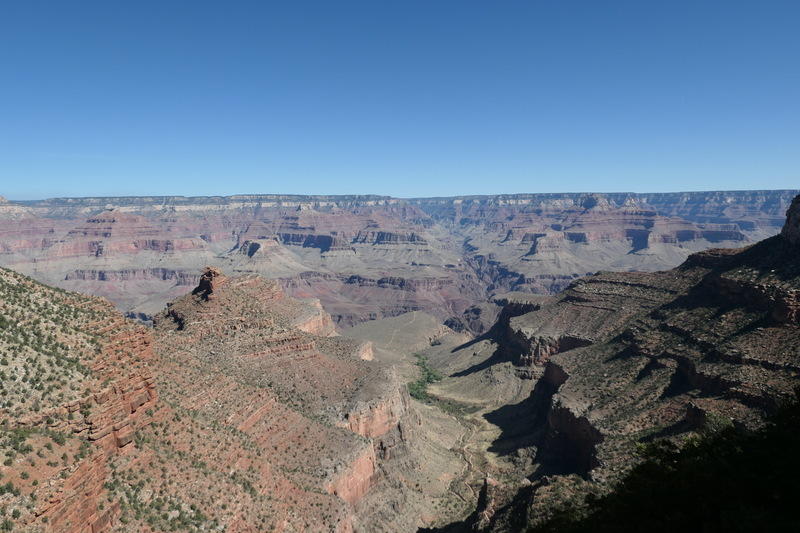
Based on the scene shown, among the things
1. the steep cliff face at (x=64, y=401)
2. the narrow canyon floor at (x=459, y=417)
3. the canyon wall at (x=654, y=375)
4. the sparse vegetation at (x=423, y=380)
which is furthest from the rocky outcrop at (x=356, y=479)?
the sparse vegetation at (x=423, y=380)

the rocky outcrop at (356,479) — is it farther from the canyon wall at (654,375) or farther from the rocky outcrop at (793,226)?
the rocky outcrop at (793,226)

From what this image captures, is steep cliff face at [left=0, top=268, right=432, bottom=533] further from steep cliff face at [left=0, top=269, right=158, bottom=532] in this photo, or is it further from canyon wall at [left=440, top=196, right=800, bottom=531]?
canyon wall at [left=440, top=196, right=800, bottom=531]

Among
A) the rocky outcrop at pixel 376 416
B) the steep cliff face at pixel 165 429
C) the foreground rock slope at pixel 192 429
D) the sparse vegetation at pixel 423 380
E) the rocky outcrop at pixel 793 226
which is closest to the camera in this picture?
the steep cliff face at pixel 165 429

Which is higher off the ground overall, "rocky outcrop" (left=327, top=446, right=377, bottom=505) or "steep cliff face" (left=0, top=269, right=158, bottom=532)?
"steep cliff face" (left=0, top=269, right=158, bottom=532)

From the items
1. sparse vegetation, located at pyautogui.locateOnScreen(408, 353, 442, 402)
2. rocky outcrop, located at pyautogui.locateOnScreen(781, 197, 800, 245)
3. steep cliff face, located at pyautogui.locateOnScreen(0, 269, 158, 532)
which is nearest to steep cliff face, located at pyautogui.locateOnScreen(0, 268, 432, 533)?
steep cliff face, located at pyautogui.locateOnScreen(0, 269, 158, 532)

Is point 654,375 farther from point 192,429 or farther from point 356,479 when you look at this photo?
point 192,429

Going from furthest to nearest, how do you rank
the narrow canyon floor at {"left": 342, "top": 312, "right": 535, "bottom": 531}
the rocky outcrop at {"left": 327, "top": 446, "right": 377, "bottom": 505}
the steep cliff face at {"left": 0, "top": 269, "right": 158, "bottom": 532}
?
the narrow canyon floor at {"left": 342, "top": 312, "right": 535, "bottom": 531} < the rocky outcrop at {"left": 327, "top": 446, "right": 377, "bottom": 505} < the steep cliff face at {"left": 0, "top": 269, "right": 158, "bottom": 532}

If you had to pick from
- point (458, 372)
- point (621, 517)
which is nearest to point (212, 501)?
point (621, 517)

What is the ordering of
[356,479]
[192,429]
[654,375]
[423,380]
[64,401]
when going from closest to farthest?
[64,401] < [192,429] < [356,479] < [654,375] < [423,380]

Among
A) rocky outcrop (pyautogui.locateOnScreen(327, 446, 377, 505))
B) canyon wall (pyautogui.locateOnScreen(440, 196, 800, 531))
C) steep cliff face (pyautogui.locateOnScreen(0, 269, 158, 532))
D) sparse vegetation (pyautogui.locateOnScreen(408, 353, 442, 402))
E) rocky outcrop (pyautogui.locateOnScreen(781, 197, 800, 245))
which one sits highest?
rocky outcrop (pyautogui.locateOnScreen(781, 197, 800, 245))

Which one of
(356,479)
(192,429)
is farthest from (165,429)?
(356,479)

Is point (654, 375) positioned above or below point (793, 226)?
below
